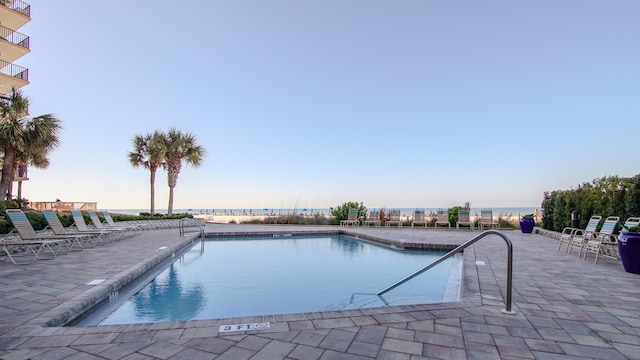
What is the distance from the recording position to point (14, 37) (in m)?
16.3

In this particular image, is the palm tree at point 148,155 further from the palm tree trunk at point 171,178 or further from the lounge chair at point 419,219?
the lounge chair at point 419,219

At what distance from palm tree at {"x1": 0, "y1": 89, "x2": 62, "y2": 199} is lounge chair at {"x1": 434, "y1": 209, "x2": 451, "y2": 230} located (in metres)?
14.2

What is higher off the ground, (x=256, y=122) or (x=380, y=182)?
(x=256, y=122)

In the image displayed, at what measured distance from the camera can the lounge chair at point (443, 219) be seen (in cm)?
1320

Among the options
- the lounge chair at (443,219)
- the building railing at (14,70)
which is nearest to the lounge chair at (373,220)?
the lounge chair at (443,219)

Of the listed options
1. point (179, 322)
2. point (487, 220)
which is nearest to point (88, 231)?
point (179, 322)

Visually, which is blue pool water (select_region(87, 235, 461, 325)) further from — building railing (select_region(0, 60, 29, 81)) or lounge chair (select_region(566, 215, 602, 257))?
building railing (select_region(0, 60, 29, 81))

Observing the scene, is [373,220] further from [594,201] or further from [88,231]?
[88,231]

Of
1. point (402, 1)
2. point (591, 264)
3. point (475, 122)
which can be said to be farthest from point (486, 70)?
point (591, 264)

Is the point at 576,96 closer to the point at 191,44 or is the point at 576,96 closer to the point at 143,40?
the point at 191,44

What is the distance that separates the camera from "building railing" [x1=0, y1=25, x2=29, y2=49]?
1609 centimetres

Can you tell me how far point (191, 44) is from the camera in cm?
1288

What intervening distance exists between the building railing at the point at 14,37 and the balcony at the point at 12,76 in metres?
1.14

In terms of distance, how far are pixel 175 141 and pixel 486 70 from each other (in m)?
15.3
